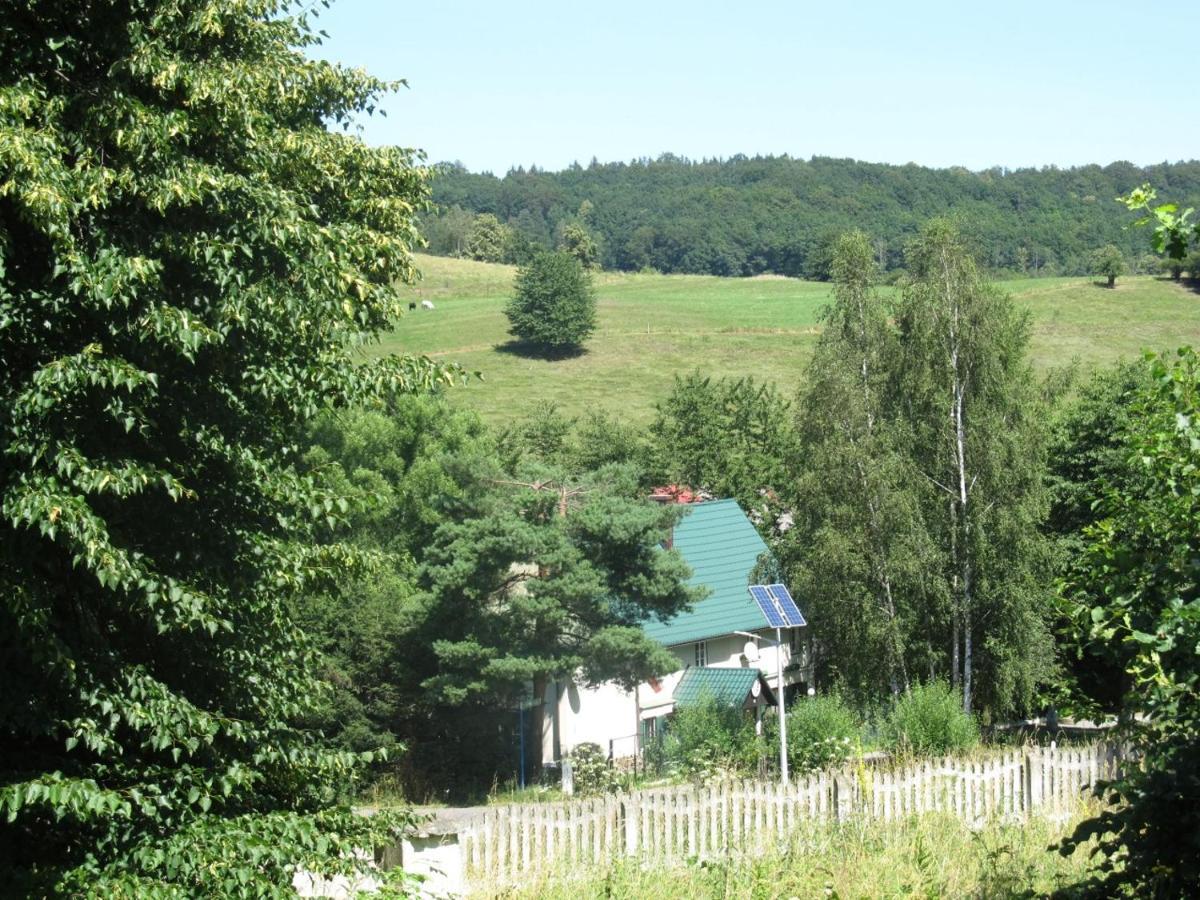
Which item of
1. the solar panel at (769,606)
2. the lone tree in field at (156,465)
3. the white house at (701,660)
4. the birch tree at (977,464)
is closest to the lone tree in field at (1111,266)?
the white house at (701,660)

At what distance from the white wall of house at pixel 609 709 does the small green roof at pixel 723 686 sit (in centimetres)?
51

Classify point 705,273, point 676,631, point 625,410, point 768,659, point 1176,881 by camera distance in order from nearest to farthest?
point 1176,881 → point 676,631 → point 768,659 → point 625,410 → point 705,273

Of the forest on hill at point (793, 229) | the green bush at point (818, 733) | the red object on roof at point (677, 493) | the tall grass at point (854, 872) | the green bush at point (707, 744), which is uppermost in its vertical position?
the forest on hill at point (793, 229)

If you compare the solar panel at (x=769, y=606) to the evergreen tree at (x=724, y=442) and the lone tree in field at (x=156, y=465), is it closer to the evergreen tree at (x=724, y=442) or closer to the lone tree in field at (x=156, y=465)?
the lone tree in field at (x=156, y=465)

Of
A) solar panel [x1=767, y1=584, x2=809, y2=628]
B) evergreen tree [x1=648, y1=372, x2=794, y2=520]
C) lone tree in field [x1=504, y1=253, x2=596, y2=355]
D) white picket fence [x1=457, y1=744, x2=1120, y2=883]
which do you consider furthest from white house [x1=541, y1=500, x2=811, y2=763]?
lone tree in field [x1=504, y1=253, x2=596, y2=355]

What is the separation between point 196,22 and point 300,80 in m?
6.67

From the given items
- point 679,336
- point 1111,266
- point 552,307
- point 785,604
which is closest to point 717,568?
point 785,604

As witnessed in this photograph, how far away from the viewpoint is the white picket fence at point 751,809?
463 inches

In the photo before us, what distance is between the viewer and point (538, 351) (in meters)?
95.3

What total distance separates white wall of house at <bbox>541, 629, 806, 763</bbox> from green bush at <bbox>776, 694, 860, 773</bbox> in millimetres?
4487

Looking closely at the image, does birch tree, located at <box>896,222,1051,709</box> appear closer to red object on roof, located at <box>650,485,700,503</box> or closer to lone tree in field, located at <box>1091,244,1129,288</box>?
red object on roof, located at <box>650,485,700,503</box>

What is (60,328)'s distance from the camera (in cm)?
878

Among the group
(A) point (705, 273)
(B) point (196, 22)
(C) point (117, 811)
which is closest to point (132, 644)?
(C) point (117, 811)

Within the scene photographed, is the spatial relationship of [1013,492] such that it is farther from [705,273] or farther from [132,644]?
[705,273]
